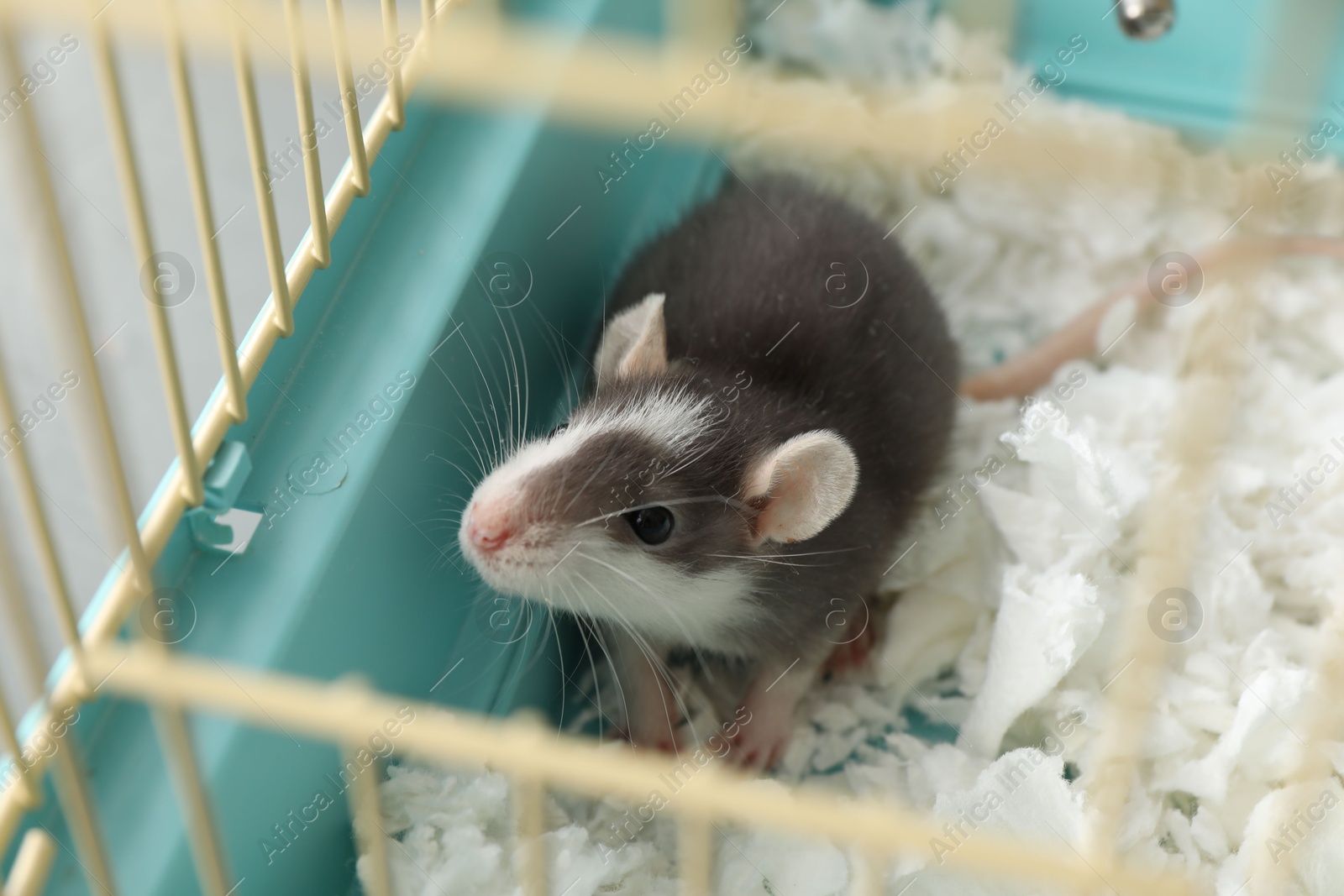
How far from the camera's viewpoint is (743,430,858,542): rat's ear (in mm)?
1312

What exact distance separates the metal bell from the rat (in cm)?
40

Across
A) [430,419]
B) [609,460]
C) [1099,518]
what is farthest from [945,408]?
[430,419]

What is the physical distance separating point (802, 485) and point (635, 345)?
0.27 meters

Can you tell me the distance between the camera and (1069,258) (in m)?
2.11

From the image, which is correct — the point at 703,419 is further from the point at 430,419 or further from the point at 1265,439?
the point at 1265,439

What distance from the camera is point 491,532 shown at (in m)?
1.32

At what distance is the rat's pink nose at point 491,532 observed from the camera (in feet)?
4.32

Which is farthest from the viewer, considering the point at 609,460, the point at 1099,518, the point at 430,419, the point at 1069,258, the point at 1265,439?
the point at 1069,258

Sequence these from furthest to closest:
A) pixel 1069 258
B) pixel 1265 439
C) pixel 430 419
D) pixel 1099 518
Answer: pixel 1069 258 → pixel 1265 439 → pixel 1099 518 → pixel 430 419

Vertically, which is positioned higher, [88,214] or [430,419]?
[88,214]

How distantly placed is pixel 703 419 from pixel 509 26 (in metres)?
0.65

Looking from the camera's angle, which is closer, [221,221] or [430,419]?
[430,419]

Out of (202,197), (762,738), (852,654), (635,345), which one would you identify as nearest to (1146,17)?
(635,345)

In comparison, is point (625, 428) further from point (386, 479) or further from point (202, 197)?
point (202, 197)
